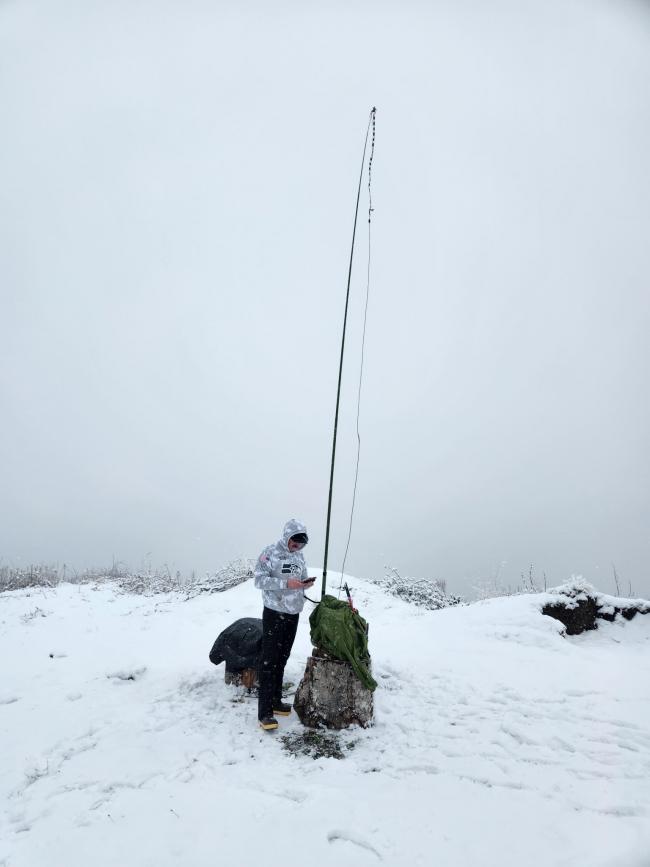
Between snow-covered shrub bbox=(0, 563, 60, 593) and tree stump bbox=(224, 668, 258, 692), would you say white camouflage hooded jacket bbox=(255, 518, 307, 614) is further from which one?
snow-covered shrub bbox=(0, 563, 60, 593)

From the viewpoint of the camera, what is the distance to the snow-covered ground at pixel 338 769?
3.22 meters

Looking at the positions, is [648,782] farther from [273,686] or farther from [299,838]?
[273,686]

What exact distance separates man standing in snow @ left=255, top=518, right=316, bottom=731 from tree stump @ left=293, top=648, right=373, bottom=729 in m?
0.35

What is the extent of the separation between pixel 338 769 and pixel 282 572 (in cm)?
207

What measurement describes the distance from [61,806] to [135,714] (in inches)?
71.9

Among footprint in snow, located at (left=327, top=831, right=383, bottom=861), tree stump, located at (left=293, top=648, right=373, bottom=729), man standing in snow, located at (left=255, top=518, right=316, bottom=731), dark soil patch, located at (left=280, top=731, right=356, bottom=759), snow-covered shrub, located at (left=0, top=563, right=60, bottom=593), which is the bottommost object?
snow-covered shrub, located at (left=0, top=563, right=60, bottom=593)

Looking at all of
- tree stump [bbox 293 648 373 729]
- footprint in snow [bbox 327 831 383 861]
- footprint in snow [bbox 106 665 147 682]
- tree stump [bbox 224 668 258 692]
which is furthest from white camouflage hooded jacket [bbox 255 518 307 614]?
footprint in snow [bbox 106 665 147 682]

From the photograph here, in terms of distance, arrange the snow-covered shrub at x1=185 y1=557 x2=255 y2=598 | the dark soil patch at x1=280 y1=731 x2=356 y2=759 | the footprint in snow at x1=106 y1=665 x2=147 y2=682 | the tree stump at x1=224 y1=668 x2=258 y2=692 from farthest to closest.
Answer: the snow-covered shrub at x1=185 y1=557 x2=255 y2=598 < the footprint in snow at x1=106 y1=665 x2=147 y2=682 < the tree stump at x1=224 y1=668 x2=258 y2=692 < the dark soil patch at x1=280 y1=731 x2=356 y2=759

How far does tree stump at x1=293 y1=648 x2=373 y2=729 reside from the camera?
5.16m

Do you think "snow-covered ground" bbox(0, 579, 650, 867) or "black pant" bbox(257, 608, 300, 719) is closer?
"snow-covered ground" bbox(0, 579, 650, 867)

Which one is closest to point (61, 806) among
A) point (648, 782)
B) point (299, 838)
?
point (299, 838)

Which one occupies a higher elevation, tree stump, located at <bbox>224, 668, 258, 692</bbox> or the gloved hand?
the gloved hand

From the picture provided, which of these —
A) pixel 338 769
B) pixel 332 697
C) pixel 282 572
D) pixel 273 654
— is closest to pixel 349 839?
pixel 338 769

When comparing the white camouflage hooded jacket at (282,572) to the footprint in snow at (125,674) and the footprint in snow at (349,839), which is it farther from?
the footprint in snow at (125,674)
